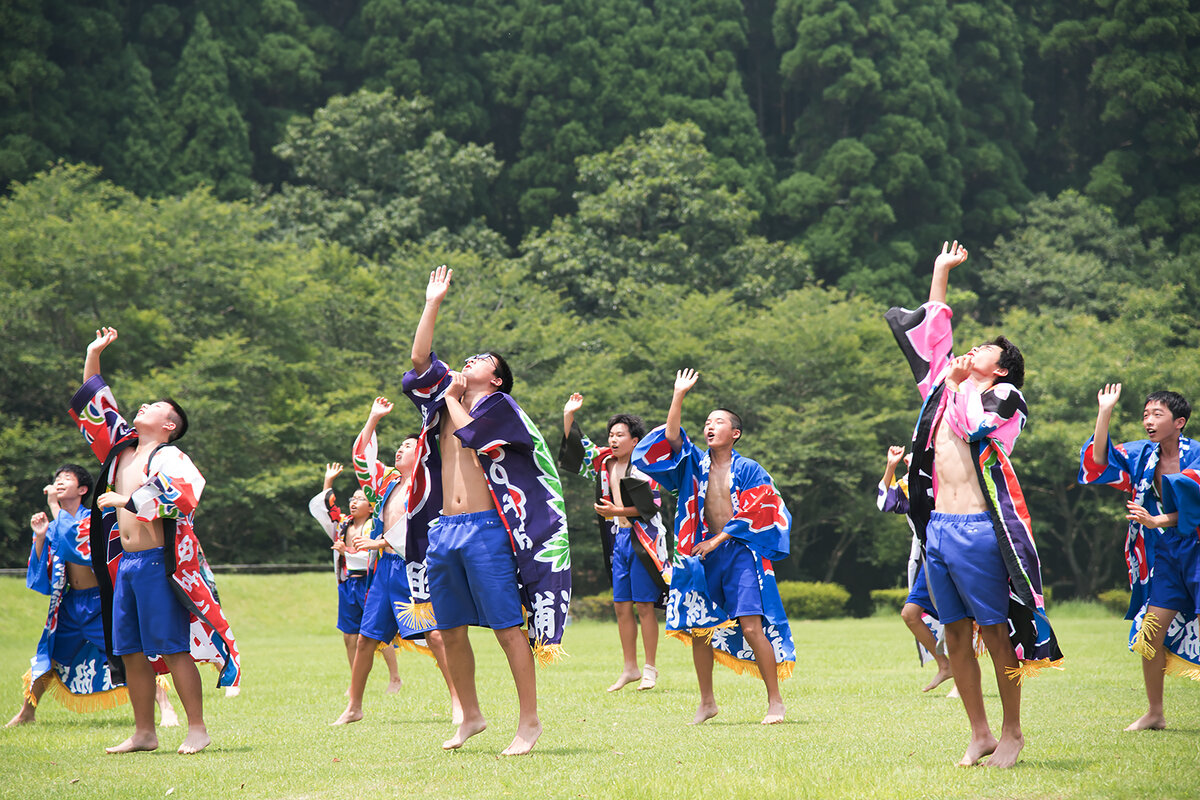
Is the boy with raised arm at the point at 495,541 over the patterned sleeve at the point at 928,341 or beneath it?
beneath

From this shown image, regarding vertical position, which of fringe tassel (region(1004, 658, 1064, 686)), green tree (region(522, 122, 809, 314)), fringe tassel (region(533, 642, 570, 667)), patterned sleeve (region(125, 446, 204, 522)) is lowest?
fringe tassel (region(1004, 658, 1064, 686))

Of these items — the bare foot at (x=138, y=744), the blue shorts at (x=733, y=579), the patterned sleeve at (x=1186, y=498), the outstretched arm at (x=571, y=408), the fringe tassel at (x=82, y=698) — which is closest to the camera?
the bare foot at (x=138, y=744)

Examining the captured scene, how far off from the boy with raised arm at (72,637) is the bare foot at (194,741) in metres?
1.68

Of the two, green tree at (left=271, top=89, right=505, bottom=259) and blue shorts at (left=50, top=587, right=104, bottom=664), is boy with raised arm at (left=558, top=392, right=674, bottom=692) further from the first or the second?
green tree at (left=271, top=89, right=505, bottom=259)

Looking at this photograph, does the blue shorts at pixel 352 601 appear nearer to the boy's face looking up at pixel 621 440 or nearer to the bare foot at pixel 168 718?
the bare foot at pixel 168 718

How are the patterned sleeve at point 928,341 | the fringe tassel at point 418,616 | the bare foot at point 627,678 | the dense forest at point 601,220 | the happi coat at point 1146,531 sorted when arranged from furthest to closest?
the dense forest at point 601,220 < the bare foot at point 627,678 < the happi coat at point 1146,531 < the fringe tassel at point 418,616 < the patterned sleeve at point 928,341

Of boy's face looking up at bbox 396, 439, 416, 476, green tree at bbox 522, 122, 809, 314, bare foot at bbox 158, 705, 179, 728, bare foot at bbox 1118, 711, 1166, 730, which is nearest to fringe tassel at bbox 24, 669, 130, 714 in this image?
bare foot at bbox 158, 705, 179, 728

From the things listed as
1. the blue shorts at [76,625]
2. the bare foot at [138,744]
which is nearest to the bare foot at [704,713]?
the bare foot at [138,744]

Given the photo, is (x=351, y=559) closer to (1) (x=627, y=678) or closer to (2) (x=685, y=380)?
(1) (x=627, y=678)

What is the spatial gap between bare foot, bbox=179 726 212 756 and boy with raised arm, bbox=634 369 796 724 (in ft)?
9.91

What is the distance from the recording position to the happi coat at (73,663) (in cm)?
805

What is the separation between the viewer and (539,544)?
614cm

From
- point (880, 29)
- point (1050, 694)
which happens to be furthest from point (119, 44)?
point (1050, 694)

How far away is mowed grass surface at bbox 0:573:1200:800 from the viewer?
4895 mm
